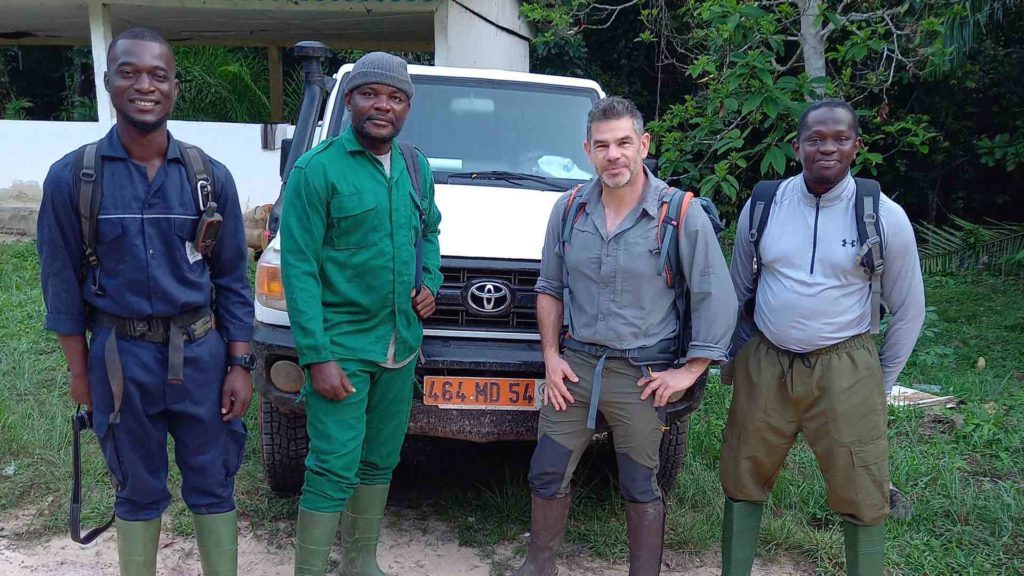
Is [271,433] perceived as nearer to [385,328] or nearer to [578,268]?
[385,328]

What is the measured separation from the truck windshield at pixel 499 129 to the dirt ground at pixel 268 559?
172 centimetres

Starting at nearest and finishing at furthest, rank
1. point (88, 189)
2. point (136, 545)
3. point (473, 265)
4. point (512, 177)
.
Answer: point (88, 189)
point (136, 545)
point (473, 265)
point (512, 177)

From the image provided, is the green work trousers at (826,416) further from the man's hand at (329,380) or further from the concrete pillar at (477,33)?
the concrete pillar at (477,33)

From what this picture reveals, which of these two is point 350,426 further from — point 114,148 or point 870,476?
point 870,476

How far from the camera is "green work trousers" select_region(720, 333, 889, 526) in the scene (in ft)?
9.16

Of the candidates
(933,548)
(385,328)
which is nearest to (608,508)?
(933,548)

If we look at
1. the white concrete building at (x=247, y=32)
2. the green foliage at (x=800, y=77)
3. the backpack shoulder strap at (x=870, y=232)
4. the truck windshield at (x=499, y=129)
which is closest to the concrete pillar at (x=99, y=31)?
the white concrete building at (x=247, y=32)

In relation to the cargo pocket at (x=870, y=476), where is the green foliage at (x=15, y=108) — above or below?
above

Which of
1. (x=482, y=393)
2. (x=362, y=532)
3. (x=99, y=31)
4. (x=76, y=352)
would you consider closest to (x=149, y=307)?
(x=76, y=352)

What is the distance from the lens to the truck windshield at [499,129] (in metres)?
4.30

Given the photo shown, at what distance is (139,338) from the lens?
8.03ft

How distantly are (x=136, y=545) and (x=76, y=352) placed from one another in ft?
2.01

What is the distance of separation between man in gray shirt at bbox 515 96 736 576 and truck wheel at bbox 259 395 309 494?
110 centimetres

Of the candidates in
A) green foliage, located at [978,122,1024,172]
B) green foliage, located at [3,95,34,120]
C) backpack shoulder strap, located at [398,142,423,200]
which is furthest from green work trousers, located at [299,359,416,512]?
green foliage, located at [3,95,34,120]
